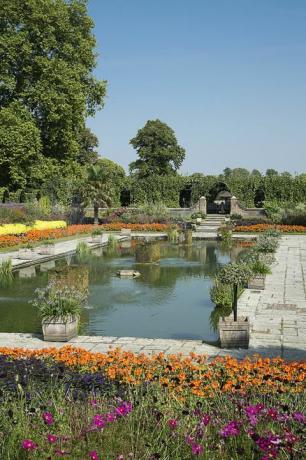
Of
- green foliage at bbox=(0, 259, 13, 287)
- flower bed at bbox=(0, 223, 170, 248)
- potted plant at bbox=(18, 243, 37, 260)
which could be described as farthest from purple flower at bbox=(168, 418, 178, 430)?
flower bed at bbox=(0, 223, 170, 248)

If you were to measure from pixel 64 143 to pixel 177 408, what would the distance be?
28996 millimetres

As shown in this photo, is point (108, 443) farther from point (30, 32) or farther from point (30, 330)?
point (30, 32)

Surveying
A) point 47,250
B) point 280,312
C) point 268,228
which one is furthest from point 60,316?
point 268,228

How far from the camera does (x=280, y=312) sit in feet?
33.2

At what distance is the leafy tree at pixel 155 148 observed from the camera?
6050 cm

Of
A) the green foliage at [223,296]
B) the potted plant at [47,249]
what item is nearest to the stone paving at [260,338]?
the green foliage at [223,296]

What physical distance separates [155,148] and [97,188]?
2648 centimetres

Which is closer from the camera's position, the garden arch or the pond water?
the pond water

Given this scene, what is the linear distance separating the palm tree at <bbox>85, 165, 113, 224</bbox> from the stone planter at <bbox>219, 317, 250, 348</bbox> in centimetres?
2749

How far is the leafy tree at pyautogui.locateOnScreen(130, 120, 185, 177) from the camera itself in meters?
60.5

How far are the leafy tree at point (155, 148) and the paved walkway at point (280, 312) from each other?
147 feet

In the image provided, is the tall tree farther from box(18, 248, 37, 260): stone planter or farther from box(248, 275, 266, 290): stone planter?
box(248, 275, 266, 290): stone planter

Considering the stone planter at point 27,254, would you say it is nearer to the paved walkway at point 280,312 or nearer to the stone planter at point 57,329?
the paved walkway at point 280,312

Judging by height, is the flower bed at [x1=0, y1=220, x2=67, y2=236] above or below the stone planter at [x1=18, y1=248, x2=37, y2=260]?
above
